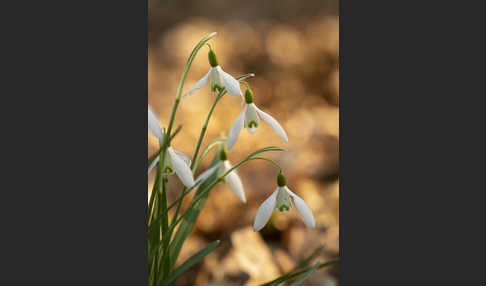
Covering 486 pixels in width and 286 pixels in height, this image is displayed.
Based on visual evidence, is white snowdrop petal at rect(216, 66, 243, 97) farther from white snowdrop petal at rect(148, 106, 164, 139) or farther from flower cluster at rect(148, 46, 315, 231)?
white snowdrop petal at rect(148, 106, 164, 139)

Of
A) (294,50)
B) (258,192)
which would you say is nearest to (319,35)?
(294,50)

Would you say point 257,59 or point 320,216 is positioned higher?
point 257,59

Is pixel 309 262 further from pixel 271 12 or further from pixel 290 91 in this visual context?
pixel 271 12

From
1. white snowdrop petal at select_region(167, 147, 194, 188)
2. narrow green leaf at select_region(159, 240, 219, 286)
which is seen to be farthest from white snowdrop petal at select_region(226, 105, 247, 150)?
narrow green leaf at select_region(159, 240, 219, 286)

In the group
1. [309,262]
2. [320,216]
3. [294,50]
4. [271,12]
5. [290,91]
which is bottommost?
[309,262]

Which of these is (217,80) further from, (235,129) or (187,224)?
(187,224)

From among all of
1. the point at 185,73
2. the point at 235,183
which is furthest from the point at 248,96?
the point at 235,183

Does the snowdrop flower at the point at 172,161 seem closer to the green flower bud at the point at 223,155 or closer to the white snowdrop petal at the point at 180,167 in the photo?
the white snowdrop petal at the point at 180,167

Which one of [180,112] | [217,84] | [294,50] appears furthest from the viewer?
[294,50]
